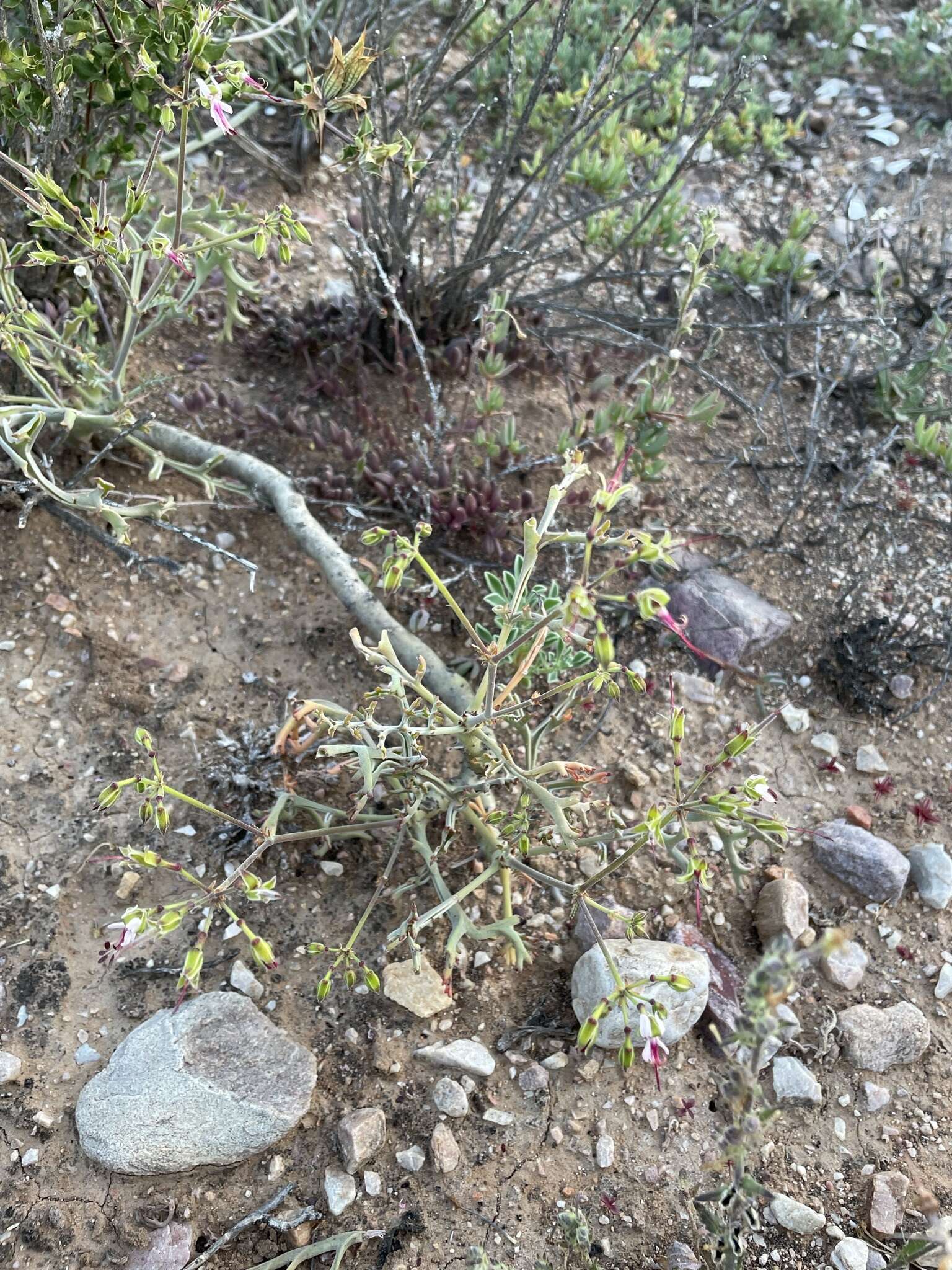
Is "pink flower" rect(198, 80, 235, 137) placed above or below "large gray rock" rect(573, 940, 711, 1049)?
above

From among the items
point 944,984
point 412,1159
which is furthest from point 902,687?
point 412,1159

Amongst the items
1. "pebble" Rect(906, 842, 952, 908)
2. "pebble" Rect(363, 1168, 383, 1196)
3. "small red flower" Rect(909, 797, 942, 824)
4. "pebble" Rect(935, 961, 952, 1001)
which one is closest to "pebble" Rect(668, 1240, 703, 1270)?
"pebble" Rect(363, 1168, 383, 1196)

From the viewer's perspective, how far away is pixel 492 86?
4836 mm

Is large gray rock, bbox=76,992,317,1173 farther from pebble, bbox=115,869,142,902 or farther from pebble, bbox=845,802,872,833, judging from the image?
pebble, bbox=845,802,872,833

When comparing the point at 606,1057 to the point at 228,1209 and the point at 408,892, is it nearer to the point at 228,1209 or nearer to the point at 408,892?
the point at 408,892

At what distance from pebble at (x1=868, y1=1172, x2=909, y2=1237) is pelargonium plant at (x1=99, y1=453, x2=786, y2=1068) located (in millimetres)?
611

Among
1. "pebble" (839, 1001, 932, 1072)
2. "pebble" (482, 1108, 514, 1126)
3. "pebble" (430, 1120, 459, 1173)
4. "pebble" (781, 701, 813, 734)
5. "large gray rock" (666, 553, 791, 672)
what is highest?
"large gray rock" (666, 553, 791, 672)

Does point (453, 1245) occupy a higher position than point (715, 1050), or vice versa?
point (715, 1050)

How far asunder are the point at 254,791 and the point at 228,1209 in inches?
39.4

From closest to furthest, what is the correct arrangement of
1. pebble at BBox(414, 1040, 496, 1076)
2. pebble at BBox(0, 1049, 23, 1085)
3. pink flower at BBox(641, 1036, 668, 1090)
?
pink flower at BBox(641, 1036, 668, 1090)
pebble at BBox(0, 1049, 23, 1085)
pebble at BBox(414, 1040, 496, 1076)

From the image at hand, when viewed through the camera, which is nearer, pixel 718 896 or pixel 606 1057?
pixel 606 1057

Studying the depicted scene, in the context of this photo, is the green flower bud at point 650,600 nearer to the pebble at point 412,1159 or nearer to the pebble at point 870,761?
the pebble at point 412,1159

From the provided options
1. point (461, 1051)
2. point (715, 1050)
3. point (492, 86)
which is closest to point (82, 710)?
point (461, 1051)

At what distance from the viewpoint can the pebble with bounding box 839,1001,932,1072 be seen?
8.23 feet
